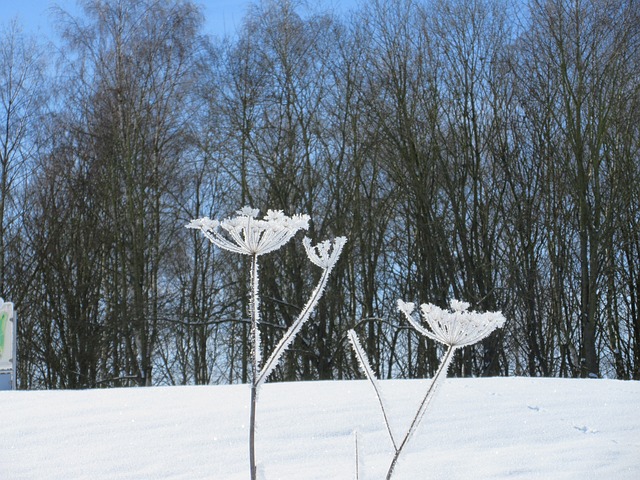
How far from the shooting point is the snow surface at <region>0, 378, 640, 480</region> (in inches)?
94.5

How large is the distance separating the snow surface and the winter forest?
373 inches

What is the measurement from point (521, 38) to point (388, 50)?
8.13 ft

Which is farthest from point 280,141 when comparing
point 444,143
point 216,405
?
point 216,405

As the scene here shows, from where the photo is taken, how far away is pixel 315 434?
276 centimetres

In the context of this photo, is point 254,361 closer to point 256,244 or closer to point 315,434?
point 256,244

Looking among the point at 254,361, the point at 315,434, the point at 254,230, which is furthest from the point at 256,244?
the point at 315,434

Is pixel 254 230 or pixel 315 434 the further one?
pixel 315 434

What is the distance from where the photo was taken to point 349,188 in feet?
44.4

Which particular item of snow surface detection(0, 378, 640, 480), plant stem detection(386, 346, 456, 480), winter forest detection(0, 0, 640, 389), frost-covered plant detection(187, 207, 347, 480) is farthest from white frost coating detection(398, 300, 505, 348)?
winter forest detection(0, 0, 640, 389)

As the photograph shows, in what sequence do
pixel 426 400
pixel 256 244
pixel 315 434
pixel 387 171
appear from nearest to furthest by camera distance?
pixel 256 244 → pixel 426 400 → pixel 315 434 → pixel 387 171

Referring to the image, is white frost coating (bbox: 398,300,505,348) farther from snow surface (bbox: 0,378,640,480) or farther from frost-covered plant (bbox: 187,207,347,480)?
snow surface (bbox: 0,378,640,480)

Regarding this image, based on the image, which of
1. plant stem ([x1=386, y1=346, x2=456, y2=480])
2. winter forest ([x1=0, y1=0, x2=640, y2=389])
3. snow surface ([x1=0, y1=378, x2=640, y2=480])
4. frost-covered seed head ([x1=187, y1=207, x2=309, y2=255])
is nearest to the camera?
frost-covered seed head ([x1=187, y1=207, x2=309, y2=255])

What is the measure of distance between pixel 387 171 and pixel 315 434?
1158cm

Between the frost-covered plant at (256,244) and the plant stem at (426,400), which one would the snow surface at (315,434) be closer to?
the plant stem at (426,400)
